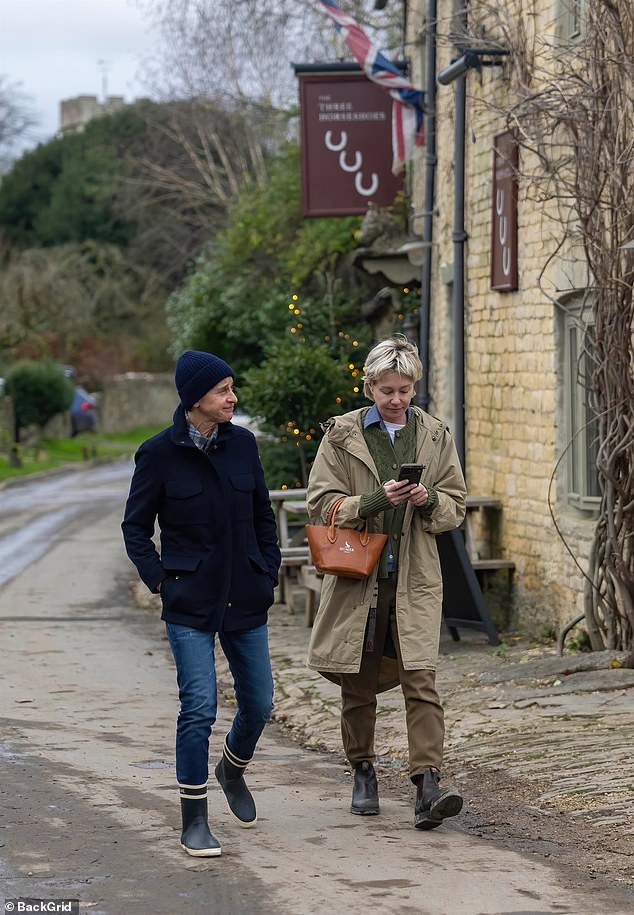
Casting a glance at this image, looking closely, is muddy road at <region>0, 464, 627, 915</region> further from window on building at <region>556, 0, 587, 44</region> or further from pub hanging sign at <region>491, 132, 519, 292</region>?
window on building at <region>556, 0, 587, 44</region>

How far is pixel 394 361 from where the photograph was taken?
6.26m

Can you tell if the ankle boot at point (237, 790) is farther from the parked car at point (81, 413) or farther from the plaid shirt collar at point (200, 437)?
the parked car at point (81, 413)

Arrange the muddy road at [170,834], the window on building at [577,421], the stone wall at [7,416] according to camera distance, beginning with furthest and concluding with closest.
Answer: the stone wall at [7,416] → the window on building at [577,421] → the muddy road at [170,834]

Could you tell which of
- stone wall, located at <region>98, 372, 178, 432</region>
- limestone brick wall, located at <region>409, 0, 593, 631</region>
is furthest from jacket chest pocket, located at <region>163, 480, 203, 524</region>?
stone wall, located at <region>98, 372, 178, 432</region>

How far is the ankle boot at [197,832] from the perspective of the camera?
5738mm

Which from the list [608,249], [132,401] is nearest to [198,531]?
[608,249]

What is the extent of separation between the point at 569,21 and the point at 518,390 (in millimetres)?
2861

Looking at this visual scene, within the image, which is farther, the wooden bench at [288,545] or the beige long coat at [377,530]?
the wooden bench at [288,545]

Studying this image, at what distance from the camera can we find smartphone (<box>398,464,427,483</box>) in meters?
6.08

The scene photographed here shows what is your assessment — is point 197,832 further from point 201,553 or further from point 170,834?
point 201,553

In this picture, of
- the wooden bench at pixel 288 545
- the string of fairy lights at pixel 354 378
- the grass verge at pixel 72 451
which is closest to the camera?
the wooden bench at pixel 288 545

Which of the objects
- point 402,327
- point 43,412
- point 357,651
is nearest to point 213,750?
point 357,651

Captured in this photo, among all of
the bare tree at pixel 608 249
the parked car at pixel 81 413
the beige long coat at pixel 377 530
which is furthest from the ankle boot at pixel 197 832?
the parked car at pixel 81 413

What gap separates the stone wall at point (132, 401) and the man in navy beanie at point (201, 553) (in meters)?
45.5
